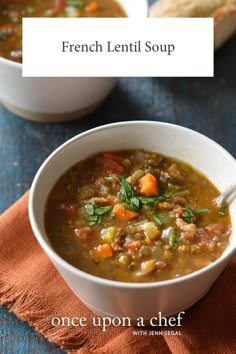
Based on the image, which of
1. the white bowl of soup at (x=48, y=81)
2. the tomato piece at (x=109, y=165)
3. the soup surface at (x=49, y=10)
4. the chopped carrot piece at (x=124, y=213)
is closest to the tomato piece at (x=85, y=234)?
the chopped carrot piece at (x=124, y=213)

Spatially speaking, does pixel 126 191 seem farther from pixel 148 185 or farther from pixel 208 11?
pixel 208 11

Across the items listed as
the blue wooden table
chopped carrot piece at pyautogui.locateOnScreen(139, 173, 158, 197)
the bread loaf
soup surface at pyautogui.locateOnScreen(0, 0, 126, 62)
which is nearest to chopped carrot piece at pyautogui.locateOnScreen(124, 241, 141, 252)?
chopped carrot piece at pyautogui.locateOnScreen(139, 173, 158, 197)

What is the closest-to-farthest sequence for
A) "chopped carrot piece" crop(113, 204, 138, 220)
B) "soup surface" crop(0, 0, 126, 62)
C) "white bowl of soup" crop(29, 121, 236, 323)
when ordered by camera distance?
"white bowl of soup" crop(29, 121, 236, 323) < "chopped carrot piece" crop(113, 204, 138, 220) < "soup surface" crop(0, 0, 126, 62)

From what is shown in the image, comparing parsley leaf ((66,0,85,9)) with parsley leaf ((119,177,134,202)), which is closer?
parsley leaf ((119,177,134,202))

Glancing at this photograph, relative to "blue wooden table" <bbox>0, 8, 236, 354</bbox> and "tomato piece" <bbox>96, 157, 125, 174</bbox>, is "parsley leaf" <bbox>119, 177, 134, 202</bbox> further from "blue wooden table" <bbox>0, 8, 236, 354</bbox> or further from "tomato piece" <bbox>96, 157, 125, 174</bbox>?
"blue wooden table" <bbox>0, 8, 236, 354</bbox>

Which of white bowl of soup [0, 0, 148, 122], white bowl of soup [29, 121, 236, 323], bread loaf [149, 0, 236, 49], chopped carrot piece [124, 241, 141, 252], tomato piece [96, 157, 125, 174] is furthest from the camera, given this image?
bread loaf [149, 0, 236, 49]

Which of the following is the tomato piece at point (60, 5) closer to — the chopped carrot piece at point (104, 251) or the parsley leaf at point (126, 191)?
the parsley leaf at point (126, 191)
